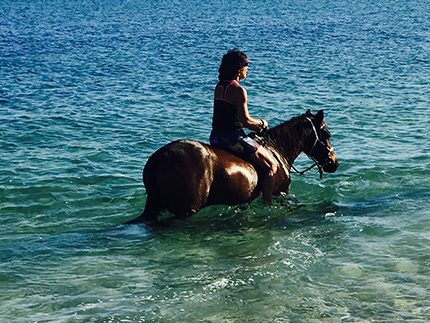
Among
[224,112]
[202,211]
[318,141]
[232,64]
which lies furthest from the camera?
[318,141]

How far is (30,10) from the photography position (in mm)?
57719

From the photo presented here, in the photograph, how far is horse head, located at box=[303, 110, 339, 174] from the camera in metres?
10.6

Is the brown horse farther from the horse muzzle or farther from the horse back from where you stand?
the horse muzzle

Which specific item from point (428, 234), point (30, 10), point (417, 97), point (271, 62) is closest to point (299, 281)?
point (428, 234)

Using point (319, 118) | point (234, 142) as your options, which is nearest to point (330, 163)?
point (319, 118)

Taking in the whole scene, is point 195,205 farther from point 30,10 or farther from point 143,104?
point 30,10

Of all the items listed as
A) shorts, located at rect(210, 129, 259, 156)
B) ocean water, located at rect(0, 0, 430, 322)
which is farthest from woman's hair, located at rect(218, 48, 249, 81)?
ocean water, located at rect(0, 0, 430, 322)

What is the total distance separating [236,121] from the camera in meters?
9.45

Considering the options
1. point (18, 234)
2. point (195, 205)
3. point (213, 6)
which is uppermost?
point (213, 6)

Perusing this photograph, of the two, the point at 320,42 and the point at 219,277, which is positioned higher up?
the point at 320,42

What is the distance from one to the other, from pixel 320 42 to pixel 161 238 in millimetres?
28829

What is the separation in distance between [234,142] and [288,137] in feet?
4.61

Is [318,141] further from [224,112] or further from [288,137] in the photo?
[224,112]

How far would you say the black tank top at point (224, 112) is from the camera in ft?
30.4
